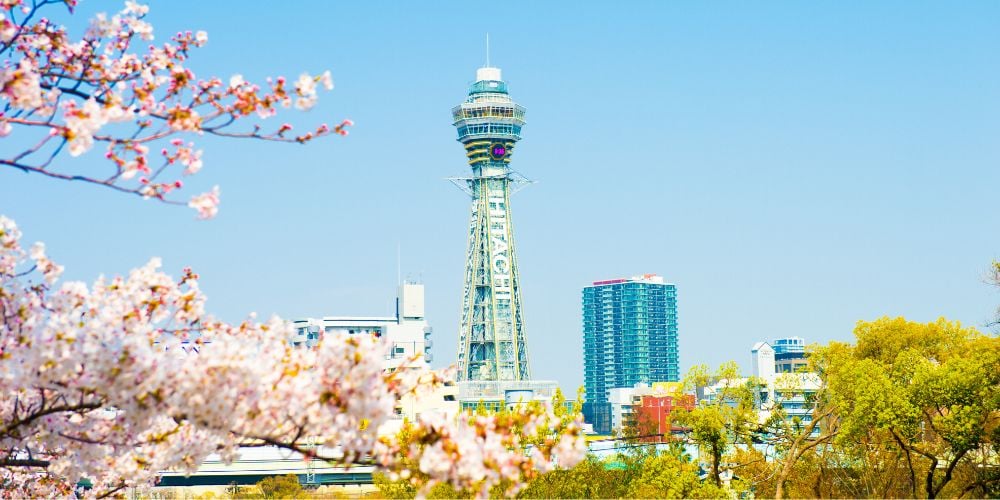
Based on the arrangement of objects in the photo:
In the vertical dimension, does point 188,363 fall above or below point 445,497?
above

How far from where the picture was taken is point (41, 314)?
23.1 ft

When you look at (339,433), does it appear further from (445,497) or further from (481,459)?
(445,497)

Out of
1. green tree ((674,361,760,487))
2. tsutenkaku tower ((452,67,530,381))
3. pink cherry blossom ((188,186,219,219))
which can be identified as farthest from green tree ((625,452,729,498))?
tsutenkaku tower ((452,67,530,381))

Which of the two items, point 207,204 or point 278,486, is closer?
point 207,204

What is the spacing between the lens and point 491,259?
484 feet

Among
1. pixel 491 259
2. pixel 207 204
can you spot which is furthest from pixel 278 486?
pixel 491 259

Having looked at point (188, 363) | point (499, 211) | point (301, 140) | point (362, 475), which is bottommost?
point (362, 475)

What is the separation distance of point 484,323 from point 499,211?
554 inches

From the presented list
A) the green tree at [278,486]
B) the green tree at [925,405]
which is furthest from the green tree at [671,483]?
the green tree at [278,486]

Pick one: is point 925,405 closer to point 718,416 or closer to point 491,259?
point 718,416

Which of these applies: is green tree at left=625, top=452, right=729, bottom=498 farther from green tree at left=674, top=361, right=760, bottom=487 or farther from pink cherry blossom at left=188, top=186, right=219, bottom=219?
pink cherry blossom at left=188, top=186, right=219, bottom=219

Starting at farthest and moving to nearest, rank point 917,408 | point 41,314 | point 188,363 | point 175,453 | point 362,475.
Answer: point 362,475 → point 917,408 → point 175,453 → point 41,314 → point 188,363

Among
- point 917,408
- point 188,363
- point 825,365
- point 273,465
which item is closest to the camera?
point 188,363

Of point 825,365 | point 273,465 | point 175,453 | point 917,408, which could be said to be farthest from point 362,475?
point 175,453
